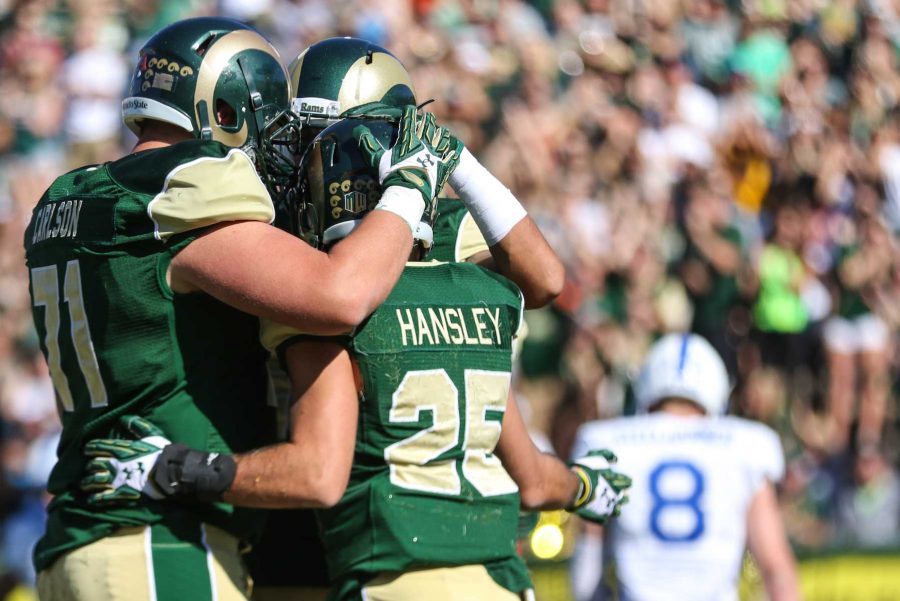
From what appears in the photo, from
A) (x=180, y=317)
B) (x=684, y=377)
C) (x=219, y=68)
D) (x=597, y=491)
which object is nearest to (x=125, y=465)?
(x=180, y=317)

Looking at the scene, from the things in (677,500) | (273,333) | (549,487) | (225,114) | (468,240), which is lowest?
(677,500)

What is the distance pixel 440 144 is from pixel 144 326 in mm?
930

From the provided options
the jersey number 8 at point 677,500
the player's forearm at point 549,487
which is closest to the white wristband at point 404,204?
the player's forearm at point 549,487

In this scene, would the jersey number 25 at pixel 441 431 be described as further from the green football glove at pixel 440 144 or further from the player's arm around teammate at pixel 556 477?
the green football glove at pixel 440 144

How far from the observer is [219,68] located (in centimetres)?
412

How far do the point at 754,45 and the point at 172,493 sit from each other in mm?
9280

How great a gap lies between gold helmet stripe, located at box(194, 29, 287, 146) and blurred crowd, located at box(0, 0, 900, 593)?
6344 millimetres

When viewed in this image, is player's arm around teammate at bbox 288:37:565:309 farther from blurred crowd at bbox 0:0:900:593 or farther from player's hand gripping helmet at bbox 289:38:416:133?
blurred crowd at bbox 0:0:900:593

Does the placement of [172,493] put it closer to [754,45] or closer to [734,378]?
[734,378]

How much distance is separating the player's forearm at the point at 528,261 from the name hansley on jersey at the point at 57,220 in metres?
1.22

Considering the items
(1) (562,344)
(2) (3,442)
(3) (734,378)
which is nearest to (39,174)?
(2) (3,442)

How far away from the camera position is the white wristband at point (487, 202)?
4.41 metres

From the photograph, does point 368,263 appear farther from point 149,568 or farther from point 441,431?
point 149,568

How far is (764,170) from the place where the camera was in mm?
11492
